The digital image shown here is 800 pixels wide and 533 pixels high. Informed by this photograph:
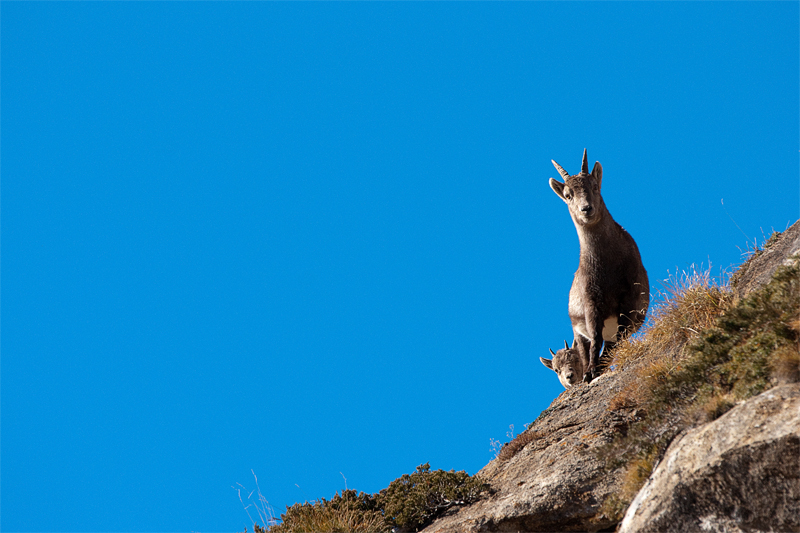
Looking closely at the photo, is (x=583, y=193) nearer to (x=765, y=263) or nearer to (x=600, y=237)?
(x=600, y=237)

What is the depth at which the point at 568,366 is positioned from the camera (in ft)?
39.1

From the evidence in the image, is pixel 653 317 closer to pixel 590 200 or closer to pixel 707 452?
pixel 590 200

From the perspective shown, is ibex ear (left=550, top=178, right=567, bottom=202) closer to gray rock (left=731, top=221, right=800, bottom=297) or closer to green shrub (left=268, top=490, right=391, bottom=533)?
gray rock (left=731, top=221, right=800, bottom=297)

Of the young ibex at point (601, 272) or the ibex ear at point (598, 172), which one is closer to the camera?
the young ibex at point (601, 272)

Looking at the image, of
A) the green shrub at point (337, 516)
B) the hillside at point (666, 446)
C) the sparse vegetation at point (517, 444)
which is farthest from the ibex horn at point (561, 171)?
the green shrub at point (337, 516)

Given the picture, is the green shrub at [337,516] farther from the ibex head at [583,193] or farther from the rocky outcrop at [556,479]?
the ibex head at [583,193]

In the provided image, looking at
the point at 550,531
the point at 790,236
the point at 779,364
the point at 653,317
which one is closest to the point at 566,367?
the point at 653,317

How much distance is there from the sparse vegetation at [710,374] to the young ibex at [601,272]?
219cm

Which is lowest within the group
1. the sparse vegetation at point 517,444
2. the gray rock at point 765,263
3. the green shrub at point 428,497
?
the green shrub at point 428,497

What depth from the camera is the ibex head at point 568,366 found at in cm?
1186

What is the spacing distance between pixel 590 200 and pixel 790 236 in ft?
8.38

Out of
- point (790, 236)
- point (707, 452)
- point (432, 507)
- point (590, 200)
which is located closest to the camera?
point (707, 452)

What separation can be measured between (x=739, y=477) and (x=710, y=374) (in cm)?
167

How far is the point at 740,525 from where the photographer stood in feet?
17.1
